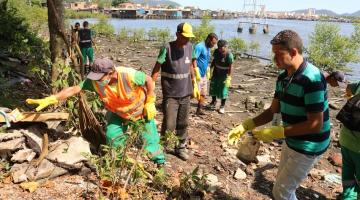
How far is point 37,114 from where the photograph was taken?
418 centimetres

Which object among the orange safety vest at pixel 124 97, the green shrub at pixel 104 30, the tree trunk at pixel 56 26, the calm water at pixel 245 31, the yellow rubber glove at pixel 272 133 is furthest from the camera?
the green shrub at pixel 104 30

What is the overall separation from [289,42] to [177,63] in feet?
8.28

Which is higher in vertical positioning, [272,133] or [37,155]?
[272,133]

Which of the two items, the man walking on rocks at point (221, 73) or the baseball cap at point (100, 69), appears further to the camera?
the man walking on rocks at point (221, 73)

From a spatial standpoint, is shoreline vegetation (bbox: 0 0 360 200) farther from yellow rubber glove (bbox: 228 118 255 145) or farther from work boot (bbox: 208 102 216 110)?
yellow rubber glove (bbox: 228 118 255 145)

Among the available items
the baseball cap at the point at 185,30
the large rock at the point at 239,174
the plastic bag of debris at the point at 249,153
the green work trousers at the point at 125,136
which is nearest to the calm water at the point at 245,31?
the plastic bag of debris at the point at 249,153

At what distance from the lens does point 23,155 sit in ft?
12.8

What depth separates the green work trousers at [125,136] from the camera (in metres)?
3.86

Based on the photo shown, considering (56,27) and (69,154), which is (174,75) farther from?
(56,27)

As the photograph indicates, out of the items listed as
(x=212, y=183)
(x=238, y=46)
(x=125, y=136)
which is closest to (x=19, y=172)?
(x=125, y=136)

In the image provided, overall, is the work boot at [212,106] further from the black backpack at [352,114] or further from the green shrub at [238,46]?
the green shrub at [238,46]

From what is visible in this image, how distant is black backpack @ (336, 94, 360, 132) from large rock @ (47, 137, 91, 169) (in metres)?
2.81

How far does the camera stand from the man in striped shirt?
2.68 meters

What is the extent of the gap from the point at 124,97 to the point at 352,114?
7.85ft
